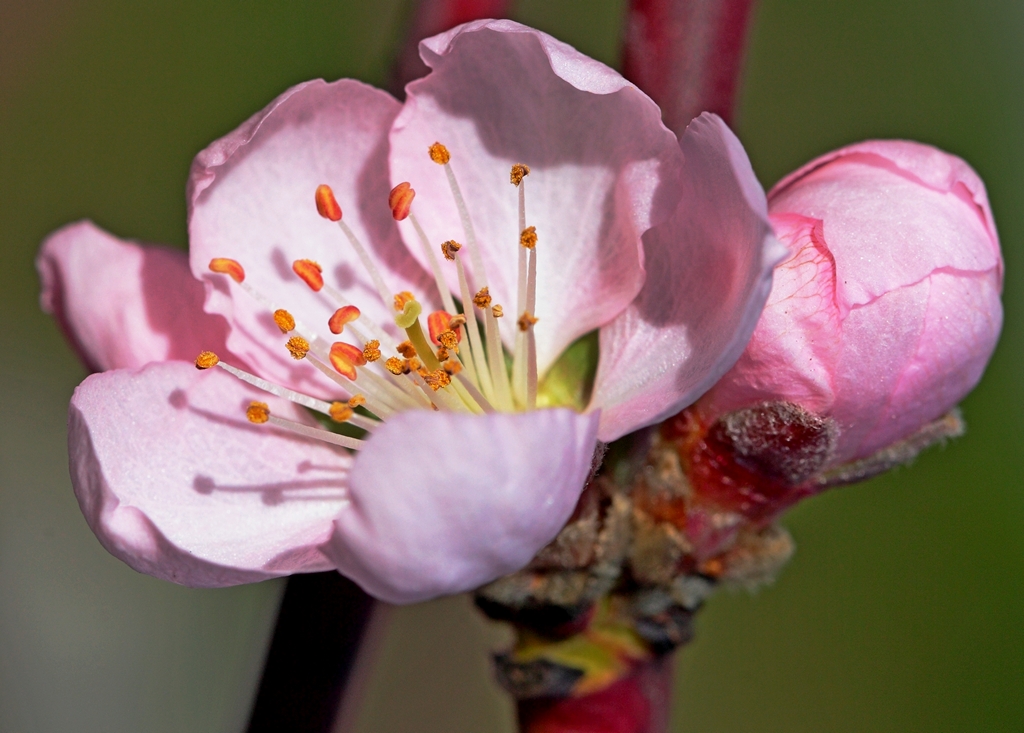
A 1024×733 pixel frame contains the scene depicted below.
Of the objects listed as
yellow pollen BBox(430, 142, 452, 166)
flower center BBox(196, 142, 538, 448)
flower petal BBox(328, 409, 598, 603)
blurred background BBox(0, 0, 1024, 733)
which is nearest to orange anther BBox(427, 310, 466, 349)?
flower center BBox(196, 142, 538, 448)

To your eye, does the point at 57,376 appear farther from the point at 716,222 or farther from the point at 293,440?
the point at 716,222

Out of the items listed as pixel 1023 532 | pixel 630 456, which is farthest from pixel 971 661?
pixel 630 456

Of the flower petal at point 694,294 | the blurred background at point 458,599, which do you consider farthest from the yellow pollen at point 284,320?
the blurred background at point 458,599

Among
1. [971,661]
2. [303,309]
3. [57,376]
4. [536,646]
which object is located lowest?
[57,376]

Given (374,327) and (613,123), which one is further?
(374,327)

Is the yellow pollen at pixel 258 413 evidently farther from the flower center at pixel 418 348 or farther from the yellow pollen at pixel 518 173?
the yellow pollen at pixel 518 173

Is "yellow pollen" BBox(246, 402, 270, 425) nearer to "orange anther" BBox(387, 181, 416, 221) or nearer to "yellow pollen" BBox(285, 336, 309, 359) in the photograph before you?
"yellow pollen" BBox(285, 336, 309, 359)

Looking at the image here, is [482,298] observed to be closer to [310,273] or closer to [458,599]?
[310,273]
